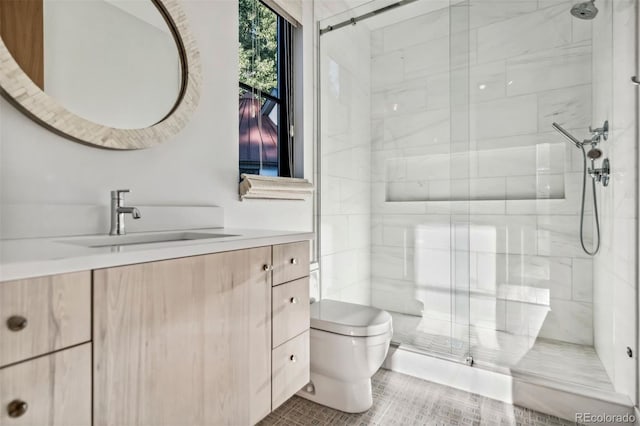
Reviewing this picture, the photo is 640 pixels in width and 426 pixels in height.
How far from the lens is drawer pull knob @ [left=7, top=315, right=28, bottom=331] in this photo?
0.55 meters

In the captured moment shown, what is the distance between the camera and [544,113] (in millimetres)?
2025

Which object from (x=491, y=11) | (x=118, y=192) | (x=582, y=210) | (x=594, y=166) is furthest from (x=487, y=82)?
(x=118, y=192)

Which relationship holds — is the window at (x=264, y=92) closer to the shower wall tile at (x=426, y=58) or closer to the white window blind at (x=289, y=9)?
the white window blind at (x=289, y=9)

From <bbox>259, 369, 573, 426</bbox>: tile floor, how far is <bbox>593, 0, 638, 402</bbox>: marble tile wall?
481 millimetres

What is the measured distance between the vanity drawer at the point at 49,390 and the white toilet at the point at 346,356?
111 cm

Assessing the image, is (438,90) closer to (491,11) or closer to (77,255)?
(491,11)

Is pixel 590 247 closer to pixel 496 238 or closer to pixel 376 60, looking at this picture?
pixel 496 238

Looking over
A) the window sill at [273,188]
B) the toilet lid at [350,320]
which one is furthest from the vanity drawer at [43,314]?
the toilet lid at [350,320]

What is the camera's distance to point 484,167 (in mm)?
2148

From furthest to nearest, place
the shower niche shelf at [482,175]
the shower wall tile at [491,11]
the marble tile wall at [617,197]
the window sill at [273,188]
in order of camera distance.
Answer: the shower wall tile at [491,11], the shower niche shelf at [482,175], the window sill at [273,188], the marble tile wall at [617,197]

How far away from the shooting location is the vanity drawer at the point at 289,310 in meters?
1.16

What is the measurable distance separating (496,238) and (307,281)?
140cm

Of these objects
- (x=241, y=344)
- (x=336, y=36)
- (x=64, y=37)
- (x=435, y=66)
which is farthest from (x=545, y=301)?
(x=64, y=37)

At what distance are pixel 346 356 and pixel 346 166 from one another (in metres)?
1.37
